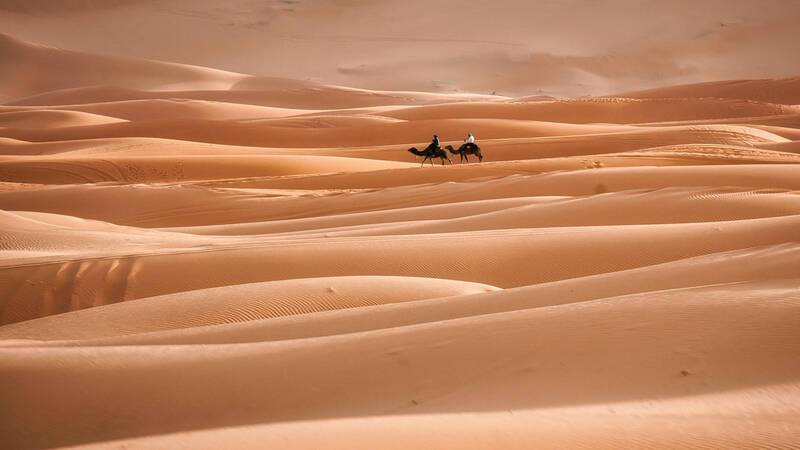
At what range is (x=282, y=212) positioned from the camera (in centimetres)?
1015

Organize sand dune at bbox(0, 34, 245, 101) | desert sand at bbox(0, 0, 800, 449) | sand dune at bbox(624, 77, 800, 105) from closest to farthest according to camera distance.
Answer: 1. desert sand at bbox(0, 0, 800, 449)
2. sand dune at bbox(624, 77, 800, 105)
3. sand dune at bbox(0, 34, 245, 101)

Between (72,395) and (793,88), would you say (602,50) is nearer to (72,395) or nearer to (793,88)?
(793,88)

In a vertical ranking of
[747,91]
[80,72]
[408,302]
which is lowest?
[408,302]

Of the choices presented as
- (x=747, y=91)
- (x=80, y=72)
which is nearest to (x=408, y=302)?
(x=747, y=91)

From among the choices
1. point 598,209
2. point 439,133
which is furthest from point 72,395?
point 439,133

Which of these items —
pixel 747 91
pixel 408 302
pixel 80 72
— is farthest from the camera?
pixel 80 72

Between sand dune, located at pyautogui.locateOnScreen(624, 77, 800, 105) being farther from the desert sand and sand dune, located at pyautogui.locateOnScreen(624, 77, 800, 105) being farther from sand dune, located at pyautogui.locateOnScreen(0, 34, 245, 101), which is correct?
sand dune, located at pyautogui.locateOnScreen(0, 34, 245, 101)

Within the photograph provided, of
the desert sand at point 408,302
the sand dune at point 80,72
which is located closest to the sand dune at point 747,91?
the desert sand at point 408,302

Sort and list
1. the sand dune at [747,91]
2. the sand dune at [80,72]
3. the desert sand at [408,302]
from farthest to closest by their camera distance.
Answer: the sand dune at [80,72] → the sand dune at [747,91] → the desert sand at [408,302]

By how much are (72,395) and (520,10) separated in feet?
237

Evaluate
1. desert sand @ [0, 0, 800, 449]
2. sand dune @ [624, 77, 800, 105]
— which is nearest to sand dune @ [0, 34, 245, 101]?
sand dune @ [624, 77, 800, 105]

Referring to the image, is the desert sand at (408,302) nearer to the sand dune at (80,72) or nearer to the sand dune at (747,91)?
the sand dune at (747,91)

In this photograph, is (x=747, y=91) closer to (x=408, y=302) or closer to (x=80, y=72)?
(x=408, y=302)

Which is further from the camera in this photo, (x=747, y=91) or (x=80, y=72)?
(x=80, y=72)
